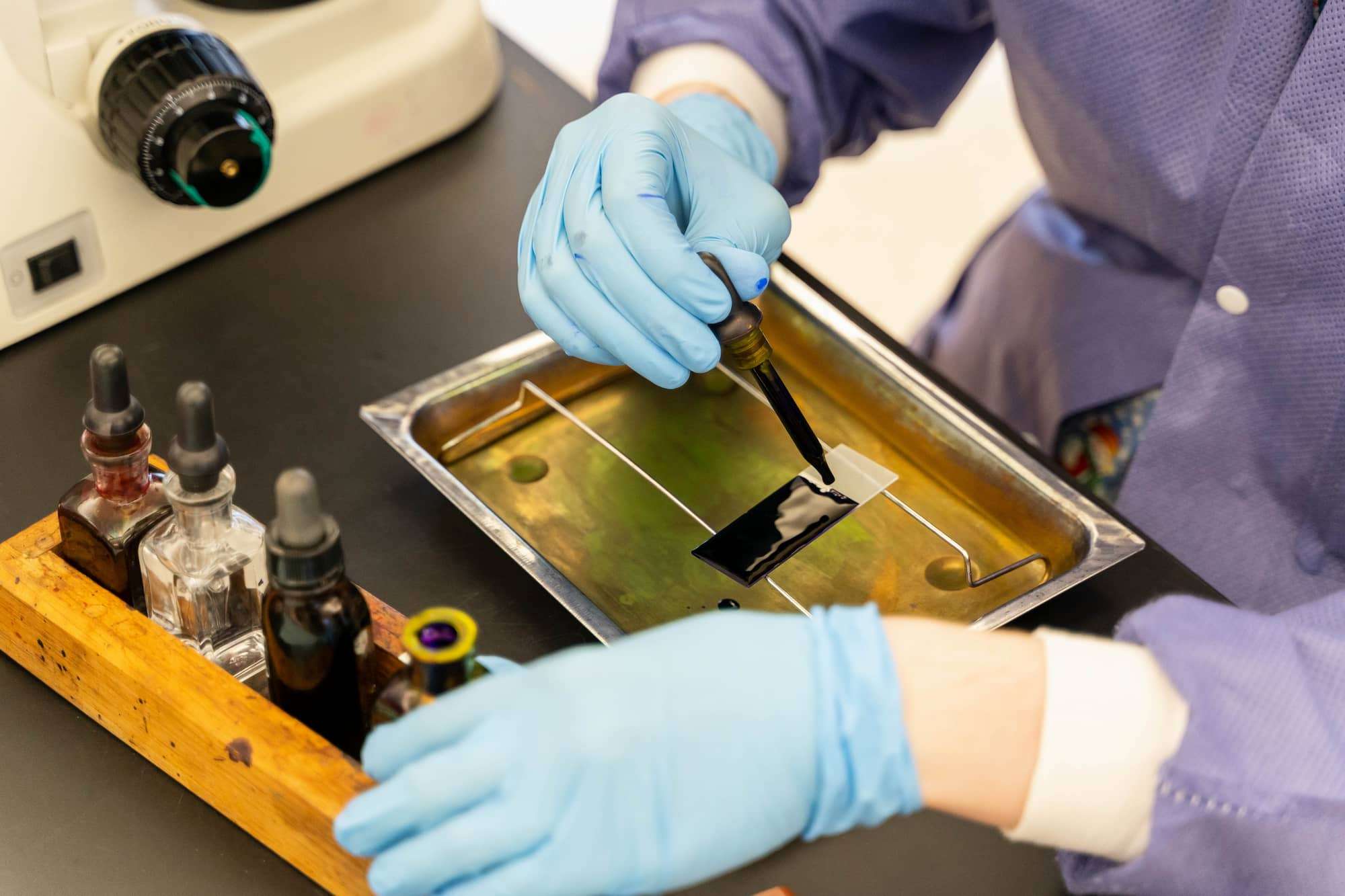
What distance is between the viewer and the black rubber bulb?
0.61 metres

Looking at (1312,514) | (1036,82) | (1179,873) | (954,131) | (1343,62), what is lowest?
(954,131)

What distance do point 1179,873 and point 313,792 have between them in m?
0.45

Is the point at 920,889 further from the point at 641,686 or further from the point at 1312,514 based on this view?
the point at 1312,514

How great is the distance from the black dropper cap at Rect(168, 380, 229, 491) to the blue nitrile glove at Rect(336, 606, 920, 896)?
0.16 meters

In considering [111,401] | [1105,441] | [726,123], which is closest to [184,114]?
[111,401]

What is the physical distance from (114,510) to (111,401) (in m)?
0.09

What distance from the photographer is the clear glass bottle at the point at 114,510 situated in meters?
0.73

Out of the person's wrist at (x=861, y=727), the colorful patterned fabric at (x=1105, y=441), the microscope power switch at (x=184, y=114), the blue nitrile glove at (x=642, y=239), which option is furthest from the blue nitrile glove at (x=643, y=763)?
the colorful patterned fabric at (x=1105, y=441)

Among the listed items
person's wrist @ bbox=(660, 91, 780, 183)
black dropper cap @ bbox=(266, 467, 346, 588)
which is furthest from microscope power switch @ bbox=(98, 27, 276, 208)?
black dropper cap @ bbox=(266, 467, 346, 588)

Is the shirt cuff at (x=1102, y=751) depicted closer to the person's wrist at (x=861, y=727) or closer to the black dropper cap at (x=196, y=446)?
the person's wrist at (x=861, y=727)

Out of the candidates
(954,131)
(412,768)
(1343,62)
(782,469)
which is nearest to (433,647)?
(412,768)

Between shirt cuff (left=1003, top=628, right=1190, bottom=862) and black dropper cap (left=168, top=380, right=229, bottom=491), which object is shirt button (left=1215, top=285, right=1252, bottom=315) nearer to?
shirt cuff (left=1003, top=628, right=1190, bottom=862)

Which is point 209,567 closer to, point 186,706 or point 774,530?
point 186,706

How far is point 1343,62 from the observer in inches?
37.4
